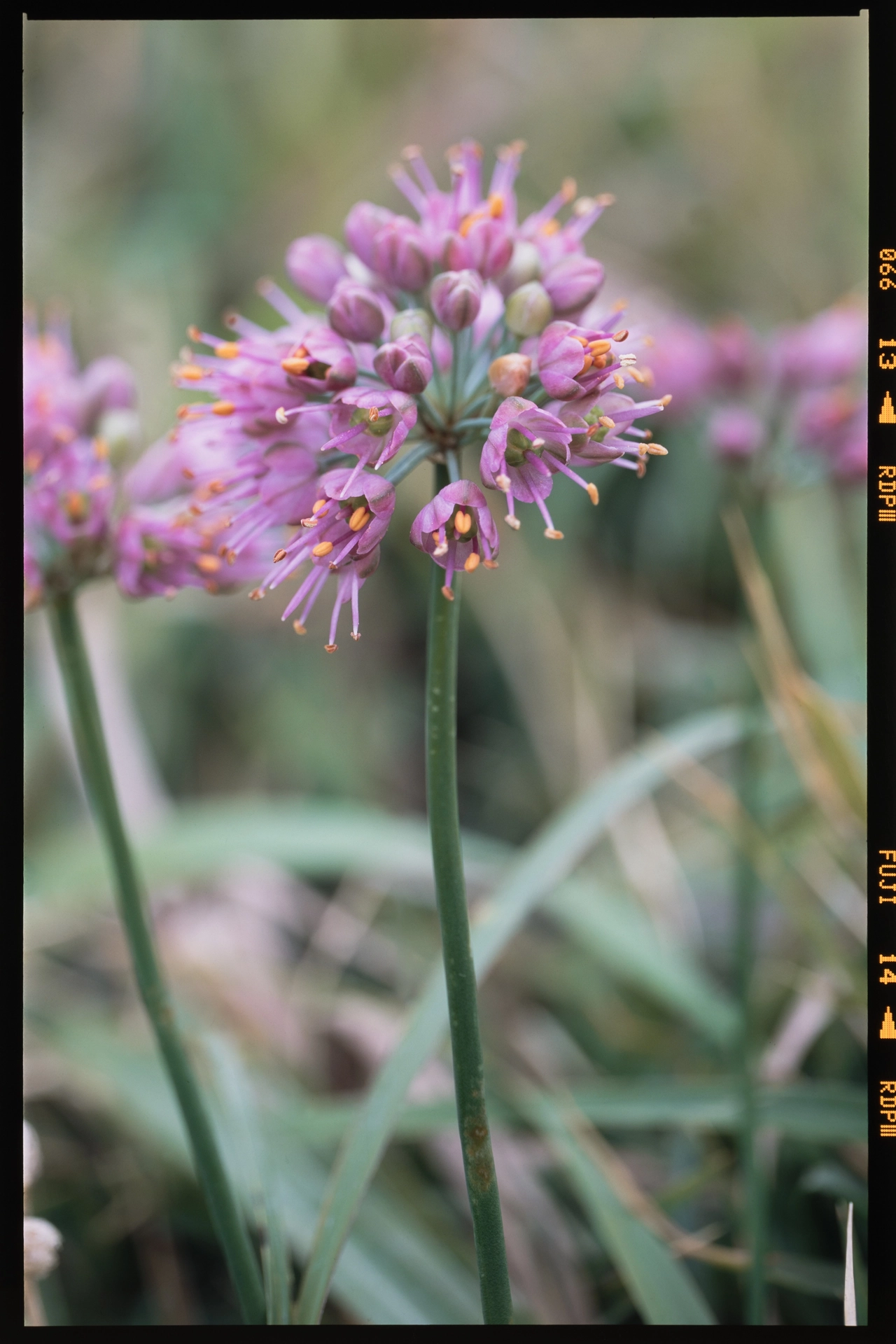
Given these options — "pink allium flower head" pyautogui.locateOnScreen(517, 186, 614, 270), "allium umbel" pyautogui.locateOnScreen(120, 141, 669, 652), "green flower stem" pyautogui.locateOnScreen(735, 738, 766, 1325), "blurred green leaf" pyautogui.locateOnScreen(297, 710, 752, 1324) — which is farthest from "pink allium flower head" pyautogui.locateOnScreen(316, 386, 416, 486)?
"green flower stem" pyautogui.locateOnScreen(735, 738, 766, 1325)

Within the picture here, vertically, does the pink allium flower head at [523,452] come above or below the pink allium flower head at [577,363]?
below

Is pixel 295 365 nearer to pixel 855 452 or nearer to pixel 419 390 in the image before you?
pixel 419 390

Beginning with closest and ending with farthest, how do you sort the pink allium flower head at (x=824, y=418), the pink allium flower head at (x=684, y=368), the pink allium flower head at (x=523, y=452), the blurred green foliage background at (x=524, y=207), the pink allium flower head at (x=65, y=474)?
the pink allium flower head at (x=523, y=452) < the pink allium flower head at (x=65, y=474) < the pink allium flower head at (x=824, y=418) < the pink allium flower head at (x=684, y=368) < the blurred green foliage background at (x=524, y=207)

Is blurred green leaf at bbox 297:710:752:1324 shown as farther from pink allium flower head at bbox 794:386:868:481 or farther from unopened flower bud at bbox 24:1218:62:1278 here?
pink allium flower head at bbox 794:386:868:481

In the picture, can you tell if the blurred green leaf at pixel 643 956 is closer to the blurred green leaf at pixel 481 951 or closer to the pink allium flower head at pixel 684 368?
the blurred green leaf at pixel 481 951

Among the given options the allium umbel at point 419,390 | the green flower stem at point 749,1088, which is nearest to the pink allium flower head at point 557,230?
the allium umbel at point 419,390

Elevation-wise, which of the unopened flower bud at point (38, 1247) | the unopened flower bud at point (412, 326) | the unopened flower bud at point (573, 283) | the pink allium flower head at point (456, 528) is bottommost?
the unopened flower bud at point (38, 1247)

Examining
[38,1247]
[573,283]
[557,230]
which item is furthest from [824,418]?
[38,1247]
